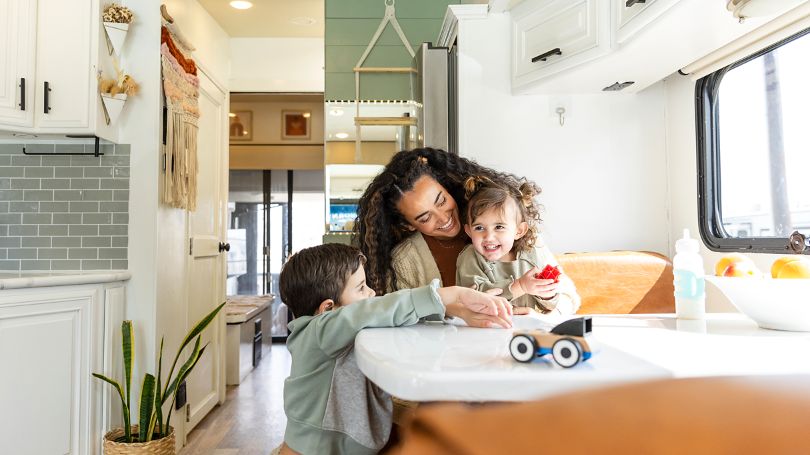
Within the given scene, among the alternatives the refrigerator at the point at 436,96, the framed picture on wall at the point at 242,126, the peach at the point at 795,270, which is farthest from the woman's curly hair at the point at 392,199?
the framed picture on wall at the point at 242,126

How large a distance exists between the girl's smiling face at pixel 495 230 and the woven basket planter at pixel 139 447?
1640 millimetres

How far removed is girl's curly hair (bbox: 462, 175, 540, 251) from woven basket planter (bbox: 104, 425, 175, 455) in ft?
5.31

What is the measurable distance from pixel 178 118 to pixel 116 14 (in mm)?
616

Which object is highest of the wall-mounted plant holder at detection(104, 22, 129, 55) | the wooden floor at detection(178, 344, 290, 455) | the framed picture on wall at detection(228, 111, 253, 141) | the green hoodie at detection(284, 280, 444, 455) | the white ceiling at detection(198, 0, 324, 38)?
the white ceiling at detection(198, 0, 324, 38)

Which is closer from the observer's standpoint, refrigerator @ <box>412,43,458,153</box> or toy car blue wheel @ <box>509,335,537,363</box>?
toy car blue wheel @ <box>509,335,537,363</box>

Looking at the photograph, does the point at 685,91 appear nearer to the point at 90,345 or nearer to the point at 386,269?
the point at 386,269

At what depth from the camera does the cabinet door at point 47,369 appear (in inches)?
86.7

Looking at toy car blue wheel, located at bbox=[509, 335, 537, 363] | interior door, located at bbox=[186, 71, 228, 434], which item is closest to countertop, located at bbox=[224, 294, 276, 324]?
interior door, located at bbox=[186, 71, 228, 434]

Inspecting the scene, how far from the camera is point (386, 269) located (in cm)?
194

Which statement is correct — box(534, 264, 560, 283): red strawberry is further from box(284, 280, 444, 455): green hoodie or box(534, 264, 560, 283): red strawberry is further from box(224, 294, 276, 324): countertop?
box(224, 294, 276, 324): countertop

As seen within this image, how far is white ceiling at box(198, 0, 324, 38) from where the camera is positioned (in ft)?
14.2

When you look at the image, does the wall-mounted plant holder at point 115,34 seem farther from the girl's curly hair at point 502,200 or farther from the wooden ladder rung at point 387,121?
the girl's curly hair at point 502,200

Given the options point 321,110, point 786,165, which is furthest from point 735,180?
point 321,110

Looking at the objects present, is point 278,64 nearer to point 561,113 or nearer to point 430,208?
point 561,113
